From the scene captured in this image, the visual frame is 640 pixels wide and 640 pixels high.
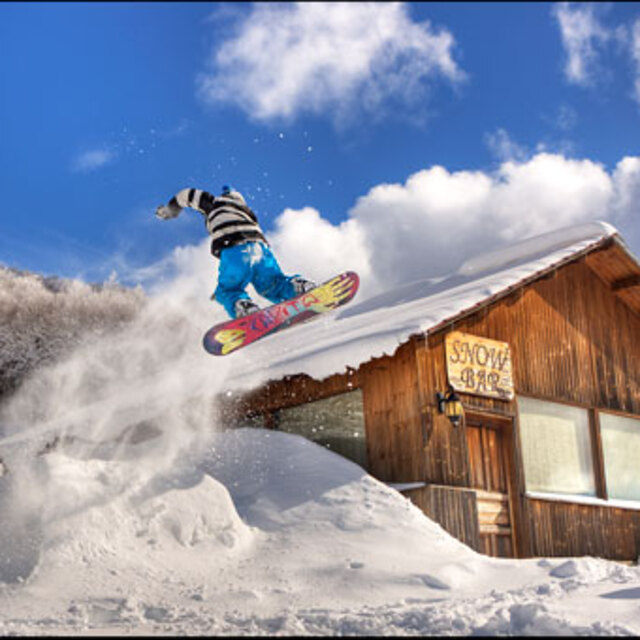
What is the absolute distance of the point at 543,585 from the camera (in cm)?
665

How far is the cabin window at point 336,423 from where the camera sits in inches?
439

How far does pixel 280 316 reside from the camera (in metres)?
10.4

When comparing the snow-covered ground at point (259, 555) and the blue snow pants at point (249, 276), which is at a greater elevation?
the blue snow pants at point (249, 276)

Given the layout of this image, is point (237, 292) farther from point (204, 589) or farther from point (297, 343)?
point (204, 589)

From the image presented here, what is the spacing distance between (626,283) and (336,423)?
598 centimetres

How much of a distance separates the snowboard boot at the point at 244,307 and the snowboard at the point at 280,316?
18cm

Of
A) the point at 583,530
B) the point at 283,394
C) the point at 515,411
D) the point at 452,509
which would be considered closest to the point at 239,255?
the point at 283,394

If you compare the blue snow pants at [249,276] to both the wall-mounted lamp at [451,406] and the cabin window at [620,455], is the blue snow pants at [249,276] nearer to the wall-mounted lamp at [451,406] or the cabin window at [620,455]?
the wall-mounted lamp at [451,406]

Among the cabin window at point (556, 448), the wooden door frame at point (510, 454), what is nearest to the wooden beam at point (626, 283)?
the cabin window at point (556, 448)

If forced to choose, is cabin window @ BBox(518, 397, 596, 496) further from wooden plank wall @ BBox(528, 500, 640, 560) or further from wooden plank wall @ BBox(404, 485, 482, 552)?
wooden plank wall @ BBox(404, 485, 482, 552)

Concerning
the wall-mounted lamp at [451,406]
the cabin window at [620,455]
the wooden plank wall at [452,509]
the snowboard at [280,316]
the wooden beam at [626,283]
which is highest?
the wooden beam at [626,283]

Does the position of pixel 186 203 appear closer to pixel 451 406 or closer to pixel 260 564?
pixel 451 406

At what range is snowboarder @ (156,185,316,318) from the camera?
423 inches

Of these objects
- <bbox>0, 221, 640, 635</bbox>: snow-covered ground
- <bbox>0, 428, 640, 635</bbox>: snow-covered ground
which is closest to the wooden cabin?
<bbox>0, 221, 640, 635</bbox>: snow-covered ground
